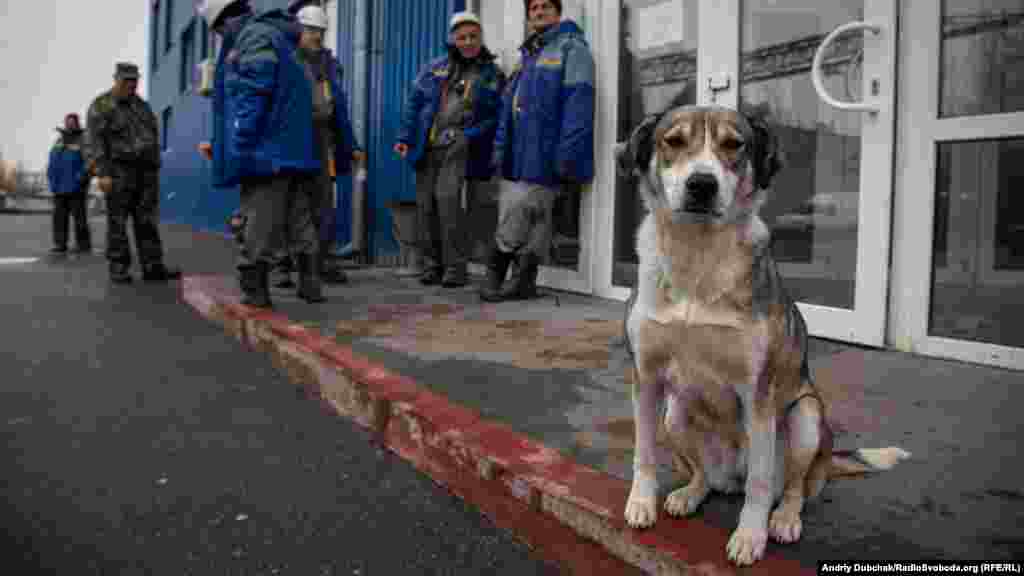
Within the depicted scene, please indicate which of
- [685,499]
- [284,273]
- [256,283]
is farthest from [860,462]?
[284,273]

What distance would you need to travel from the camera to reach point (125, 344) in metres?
4.57

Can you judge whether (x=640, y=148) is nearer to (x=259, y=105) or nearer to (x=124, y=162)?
(x=259, y=105)

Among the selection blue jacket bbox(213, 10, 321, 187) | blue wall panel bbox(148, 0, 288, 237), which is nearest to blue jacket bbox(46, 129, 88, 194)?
blue wall panel bbox(148, 0, 288, 237)

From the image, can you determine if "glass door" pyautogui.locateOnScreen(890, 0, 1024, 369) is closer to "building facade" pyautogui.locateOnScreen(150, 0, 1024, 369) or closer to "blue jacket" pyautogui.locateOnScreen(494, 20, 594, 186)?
"building facade" pyautogui.locateOnScreen(150, 0, 1024, 369)

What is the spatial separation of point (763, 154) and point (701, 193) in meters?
0.26

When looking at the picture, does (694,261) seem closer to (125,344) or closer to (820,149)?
(820,149)

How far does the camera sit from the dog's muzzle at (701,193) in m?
1.61

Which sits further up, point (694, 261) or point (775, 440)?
point (694, 261)

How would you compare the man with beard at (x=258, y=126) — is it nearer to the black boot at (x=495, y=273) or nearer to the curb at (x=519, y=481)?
the black boot at (x=495, y=273)

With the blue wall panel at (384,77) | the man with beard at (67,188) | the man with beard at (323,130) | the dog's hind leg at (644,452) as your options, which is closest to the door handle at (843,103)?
the dog's hind leg at (644,452)

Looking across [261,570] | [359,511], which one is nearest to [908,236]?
[359,511]

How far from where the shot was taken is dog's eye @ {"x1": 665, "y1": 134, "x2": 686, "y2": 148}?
1720mm

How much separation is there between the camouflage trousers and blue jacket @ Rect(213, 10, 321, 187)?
9.23 ft

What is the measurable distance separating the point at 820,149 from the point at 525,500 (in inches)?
107
